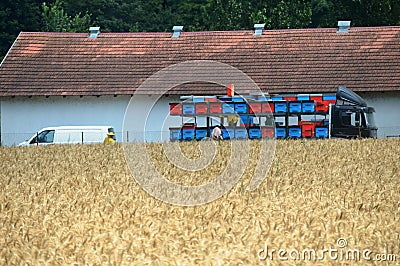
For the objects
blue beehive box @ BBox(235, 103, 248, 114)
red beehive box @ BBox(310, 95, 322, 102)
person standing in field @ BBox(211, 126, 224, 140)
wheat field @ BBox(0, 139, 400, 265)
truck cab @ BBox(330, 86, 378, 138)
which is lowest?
wheat field @ BBox(0, 139, 400, 265)

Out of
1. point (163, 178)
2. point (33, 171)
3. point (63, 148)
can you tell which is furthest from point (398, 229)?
point (63, 148)

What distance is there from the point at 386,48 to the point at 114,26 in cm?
2654

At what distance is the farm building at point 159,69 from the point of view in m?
46.9

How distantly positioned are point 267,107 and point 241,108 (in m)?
1.14

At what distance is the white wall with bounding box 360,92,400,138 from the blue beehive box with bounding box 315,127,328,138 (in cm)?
712

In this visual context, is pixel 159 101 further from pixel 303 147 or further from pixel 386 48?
pixel 303 147

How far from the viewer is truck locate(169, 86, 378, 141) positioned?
38625mm

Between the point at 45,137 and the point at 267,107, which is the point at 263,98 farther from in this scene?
the point at 45,137

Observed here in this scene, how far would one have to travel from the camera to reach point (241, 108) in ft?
127

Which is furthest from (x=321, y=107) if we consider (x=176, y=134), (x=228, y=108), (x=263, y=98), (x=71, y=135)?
(x=71, y=135)

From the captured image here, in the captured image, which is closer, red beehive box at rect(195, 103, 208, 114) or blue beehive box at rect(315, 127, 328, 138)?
red beehive box at rect(195, 103, 208, 114)

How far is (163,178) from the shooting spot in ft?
60.5

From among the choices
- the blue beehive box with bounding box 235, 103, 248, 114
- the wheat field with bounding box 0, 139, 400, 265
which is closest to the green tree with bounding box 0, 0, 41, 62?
the blue beehive box with bounding box 235, 103, 248, 114

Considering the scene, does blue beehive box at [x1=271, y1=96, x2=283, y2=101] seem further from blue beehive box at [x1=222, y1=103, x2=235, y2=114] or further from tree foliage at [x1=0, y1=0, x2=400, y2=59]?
tree foliage at [x1=0, y1=0, x2=400, y2=59]
